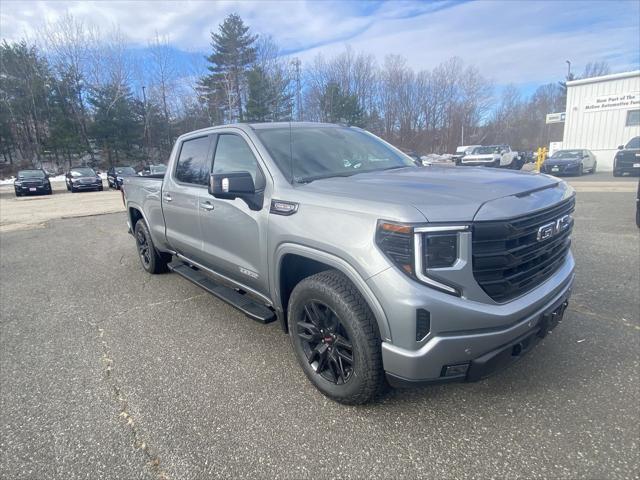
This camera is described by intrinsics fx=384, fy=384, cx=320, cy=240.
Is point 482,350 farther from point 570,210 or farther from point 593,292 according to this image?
point 593,292

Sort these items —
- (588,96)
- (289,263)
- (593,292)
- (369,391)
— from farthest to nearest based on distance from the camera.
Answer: (588,96), (593,292), (289,263), (369,391)

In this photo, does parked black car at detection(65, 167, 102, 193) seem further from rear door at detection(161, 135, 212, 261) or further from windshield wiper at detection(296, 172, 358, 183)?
windshield wiper at detection(296, 172, 358, 183)

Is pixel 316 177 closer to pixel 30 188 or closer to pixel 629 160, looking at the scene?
pixel 629 160

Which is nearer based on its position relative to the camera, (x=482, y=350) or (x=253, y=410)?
(x=482, y=350)

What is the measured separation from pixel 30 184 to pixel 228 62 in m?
26.1

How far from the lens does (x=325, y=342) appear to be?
251cm

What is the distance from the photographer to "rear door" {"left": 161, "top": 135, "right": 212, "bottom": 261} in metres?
3.80

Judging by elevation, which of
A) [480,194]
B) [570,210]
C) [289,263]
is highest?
[480,194]

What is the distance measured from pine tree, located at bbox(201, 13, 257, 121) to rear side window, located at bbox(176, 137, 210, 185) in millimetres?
34323

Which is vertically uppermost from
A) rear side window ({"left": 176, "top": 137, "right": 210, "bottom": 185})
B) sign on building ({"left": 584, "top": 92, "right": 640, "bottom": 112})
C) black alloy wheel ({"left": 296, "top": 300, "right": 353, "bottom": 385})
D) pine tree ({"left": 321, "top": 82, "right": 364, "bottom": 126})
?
pine tree ({"left": 321, "top": 82, "right": 364, "bottom": 126})

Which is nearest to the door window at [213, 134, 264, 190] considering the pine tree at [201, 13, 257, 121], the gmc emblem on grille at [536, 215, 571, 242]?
the gmc emblem on grille at [536, 215, 571, 242]

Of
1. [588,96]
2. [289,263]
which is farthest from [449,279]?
[588,96]

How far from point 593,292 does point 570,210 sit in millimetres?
2207

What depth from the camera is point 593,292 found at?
4188mm
